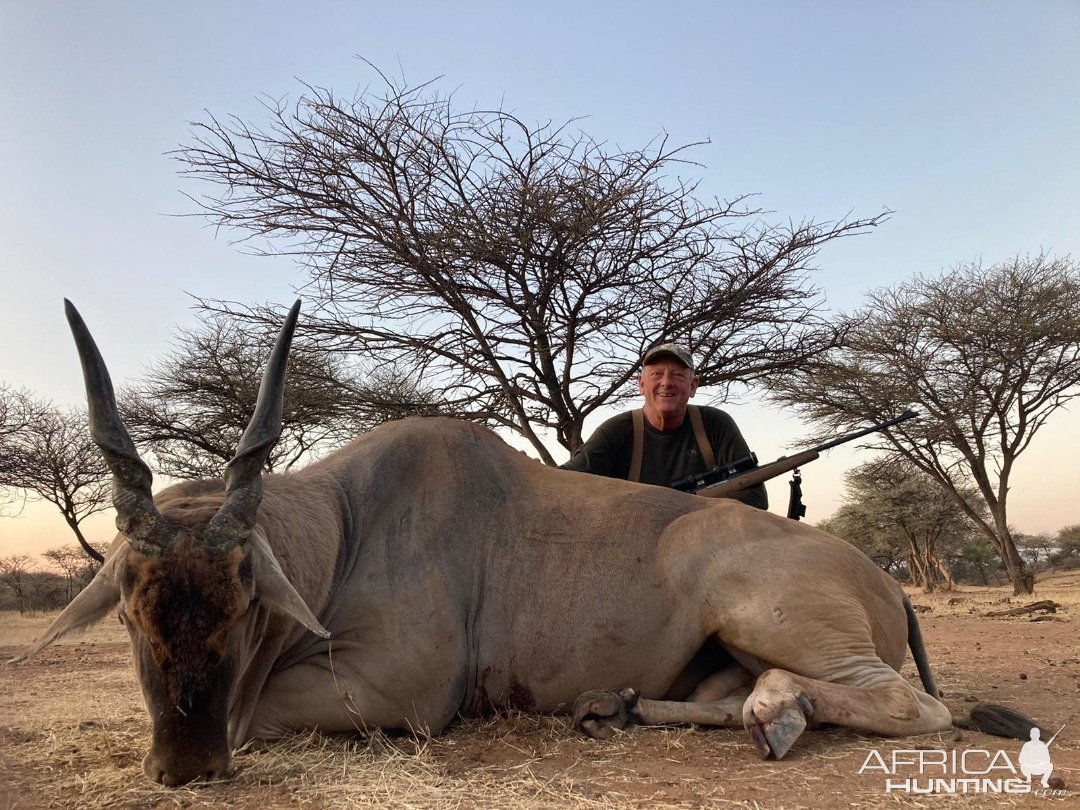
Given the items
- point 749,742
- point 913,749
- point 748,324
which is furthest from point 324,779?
point 748,324

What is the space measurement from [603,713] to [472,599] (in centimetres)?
76

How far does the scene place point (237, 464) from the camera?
11.1 ft

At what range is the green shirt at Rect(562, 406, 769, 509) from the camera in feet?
20.3

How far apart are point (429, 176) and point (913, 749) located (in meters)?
8.67

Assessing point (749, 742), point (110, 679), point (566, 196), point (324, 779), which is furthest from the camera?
point (566, 196)

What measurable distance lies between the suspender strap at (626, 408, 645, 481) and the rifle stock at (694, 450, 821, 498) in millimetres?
510

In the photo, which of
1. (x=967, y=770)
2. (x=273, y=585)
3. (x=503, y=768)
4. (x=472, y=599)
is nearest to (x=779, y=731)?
(x=967, y=770)

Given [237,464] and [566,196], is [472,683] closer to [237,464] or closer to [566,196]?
[237,464]

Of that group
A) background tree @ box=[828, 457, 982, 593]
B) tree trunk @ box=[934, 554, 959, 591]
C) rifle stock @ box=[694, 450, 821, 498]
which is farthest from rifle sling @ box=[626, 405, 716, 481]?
tree trunk @ box=[934, 554, 959, 591]

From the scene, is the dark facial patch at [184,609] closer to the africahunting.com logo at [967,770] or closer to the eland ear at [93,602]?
the eland ear at [93,602]

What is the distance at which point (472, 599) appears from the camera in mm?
4109

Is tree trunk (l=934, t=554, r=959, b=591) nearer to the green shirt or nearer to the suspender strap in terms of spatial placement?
the green shirt

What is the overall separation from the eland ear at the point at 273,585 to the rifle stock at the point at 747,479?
2952 millimetres

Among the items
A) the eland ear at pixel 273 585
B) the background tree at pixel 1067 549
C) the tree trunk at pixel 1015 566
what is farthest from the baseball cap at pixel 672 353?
the background tree at pixel 1067 549
